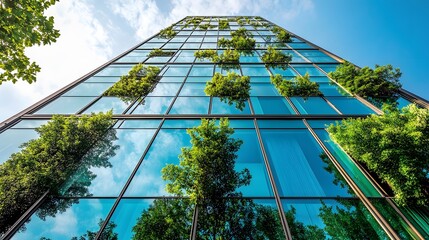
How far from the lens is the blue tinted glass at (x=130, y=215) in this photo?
5.87 meters

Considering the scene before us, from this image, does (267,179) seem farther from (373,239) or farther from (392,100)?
(392,100)

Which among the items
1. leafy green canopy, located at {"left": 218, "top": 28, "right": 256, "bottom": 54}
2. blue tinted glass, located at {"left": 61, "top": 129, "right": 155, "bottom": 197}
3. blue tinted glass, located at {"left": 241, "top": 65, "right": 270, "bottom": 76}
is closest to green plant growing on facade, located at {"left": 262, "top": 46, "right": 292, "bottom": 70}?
blue tinted glass, located at {"left": 241, "top": 65, "right": 270, "bottom": 76}

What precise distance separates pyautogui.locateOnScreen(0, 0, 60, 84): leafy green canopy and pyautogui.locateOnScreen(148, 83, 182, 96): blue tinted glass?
19.2 ft

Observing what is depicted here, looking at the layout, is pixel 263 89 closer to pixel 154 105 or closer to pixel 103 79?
pixel 154 105

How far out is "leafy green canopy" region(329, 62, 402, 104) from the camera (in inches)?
460

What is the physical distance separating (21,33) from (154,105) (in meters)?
6.08

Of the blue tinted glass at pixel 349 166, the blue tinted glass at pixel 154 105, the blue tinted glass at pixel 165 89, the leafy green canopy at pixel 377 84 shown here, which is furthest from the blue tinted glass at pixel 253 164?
the leafy green canopy at pixel 377 84

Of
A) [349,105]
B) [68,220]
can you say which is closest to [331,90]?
[349,105]

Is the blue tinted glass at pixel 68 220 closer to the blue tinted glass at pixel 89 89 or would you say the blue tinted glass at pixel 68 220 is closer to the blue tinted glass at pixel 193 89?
the blue tinted glass at pixel 193 89

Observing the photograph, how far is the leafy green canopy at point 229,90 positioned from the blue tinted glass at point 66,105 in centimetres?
643

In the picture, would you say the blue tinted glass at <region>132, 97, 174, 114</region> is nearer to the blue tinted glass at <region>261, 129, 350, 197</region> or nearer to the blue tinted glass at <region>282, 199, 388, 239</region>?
the blue tinted glass at <region>261, 129, 350, 197</region>

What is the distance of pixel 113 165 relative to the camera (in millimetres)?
7840

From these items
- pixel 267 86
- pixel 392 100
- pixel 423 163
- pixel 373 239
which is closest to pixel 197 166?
pixel 373 239

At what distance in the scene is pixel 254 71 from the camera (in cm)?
1522
